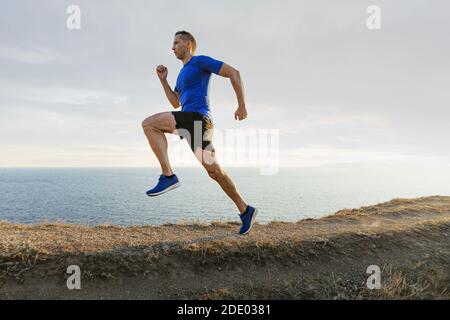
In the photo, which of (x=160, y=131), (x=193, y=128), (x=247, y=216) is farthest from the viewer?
(x=247, y=216)

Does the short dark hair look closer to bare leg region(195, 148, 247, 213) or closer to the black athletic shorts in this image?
the black athletic shorts

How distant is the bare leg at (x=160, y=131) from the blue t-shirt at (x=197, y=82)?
1.43 feet

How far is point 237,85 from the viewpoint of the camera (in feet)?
19.5

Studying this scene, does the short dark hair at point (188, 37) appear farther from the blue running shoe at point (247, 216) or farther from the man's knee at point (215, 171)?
the blue running shoe at point (247, 216)

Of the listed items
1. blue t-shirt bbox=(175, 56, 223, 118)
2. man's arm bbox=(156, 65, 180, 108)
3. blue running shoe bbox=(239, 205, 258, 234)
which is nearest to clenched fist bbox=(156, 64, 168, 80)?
man's arm bbox=(156, 65, 180, 108)

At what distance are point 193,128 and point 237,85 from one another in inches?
43.8

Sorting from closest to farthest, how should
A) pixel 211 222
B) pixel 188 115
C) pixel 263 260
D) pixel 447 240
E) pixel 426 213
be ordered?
pixel 188 115
pixel 263 260
pixel 447 240
pixel 211 222
pixel 426 213

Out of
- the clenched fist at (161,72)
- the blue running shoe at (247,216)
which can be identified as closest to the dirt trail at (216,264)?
the blue running shoe at (247,216)

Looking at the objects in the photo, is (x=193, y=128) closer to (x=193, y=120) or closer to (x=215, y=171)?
(x=193, y=120)

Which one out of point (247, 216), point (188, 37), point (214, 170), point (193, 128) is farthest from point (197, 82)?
point (247, 216)
